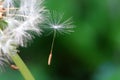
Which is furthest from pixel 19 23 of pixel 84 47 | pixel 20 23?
Answer: pixel 84 47

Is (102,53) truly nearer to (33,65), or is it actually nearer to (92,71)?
(92,71)

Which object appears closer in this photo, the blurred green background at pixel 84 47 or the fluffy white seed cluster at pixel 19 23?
the fluffy white seed cluster at pixel 19 23

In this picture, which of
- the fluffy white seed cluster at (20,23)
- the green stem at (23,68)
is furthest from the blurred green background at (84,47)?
the green stem at (23,68)

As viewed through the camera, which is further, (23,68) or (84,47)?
(84,47)

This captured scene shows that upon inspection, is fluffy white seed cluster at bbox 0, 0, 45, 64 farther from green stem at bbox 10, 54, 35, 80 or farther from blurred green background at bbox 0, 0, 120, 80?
blurred green background at bbox 0, 0, 120, 80

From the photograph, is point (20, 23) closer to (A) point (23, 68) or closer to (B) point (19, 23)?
(B) point (19, 23)

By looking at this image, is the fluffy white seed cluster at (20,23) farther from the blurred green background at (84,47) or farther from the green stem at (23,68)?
the blurred green background at (84,47)

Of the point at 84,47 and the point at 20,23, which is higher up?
the point at 84,47
